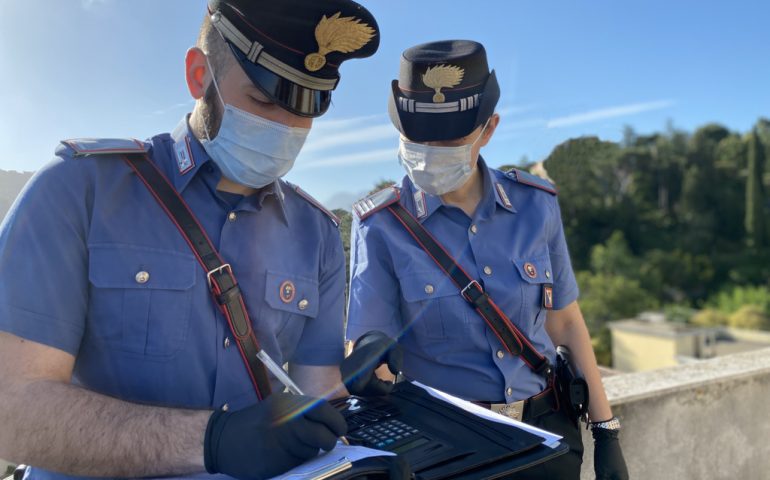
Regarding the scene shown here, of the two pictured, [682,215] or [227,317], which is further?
[682,215]

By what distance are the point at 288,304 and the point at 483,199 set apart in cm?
Answer: 104

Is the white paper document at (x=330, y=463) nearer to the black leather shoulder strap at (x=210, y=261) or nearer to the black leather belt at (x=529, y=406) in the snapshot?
the black leather shoulder strap at (x=210, y=261)

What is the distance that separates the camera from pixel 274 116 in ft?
5.39

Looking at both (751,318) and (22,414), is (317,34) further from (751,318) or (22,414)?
(751,318)

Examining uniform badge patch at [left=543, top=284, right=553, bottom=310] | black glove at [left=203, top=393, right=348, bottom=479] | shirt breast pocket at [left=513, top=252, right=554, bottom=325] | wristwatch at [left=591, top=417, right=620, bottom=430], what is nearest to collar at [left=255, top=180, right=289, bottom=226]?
black glove at [left=203, top=393, right=348, bottom=479]

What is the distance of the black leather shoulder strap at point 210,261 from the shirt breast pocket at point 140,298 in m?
0.04

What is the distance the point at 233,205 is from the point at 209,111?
0.25 m

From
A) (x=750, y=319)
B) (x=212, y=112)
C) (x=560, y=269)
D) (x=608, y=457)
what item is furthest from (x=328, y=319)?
(x=750, y=319)

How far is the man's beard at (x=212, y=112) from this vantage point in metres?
1.64

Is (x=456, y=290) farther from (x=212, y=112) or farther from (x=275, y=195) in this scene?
(x=212, y=112)

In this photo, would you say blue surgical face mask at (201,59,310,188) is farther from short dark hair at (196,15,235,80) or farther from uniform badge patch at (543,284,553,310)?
uniform badge patch at (543,284,553,310)

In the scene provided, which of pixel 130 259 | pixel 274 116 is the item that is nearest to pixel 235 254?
pixel 130 259

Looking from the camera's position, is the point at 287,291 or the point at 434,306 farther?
the point at 434,306

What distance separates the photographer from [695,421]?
3.12m
